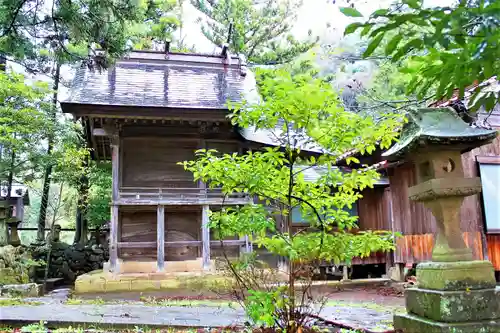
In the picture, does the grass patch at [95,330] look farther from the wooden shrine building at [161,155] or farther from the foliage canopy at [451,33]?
the wooden shrine building at [161,155]

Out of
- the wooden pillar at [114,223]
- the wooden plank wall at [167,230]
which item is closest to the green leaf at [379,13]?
the wooden pillar at [114,223]

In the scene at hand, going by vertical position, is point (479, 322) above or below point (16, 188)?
below

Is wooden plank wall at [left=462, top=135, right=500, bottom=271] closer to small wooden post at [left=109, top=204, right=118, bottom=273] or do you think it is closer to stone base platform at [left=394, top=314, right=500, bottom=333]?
stone base platform at [left=394, top=314, right=500, bottom=333]

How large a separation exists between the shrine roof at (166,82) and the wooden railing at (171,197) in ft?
8.37

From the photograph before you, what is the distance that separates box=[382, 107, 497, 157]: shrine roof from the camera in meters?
4.38

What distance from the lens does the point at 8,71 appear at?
13719mm

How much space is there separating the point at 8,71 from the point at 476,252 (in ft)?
48.2

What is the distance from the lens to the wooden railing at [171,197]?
11742mm

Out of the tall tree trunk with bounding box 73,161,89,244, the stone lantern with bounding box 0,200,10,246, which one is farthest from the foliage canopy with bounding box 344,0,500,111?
the tall tree trunk with bounding box 73,161,89,244

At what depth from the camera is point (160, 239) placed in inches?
458

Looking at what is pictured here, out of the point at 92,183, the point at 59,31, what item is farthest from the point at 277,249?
the point at 92,183

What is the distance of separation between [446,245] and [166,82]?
37.1 ft

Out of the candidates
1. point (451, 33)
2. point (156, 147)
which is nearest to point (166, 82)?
point (156, 147)

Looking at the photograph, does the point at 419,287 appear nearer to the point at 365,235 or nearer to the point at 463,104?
the point at 365,235
